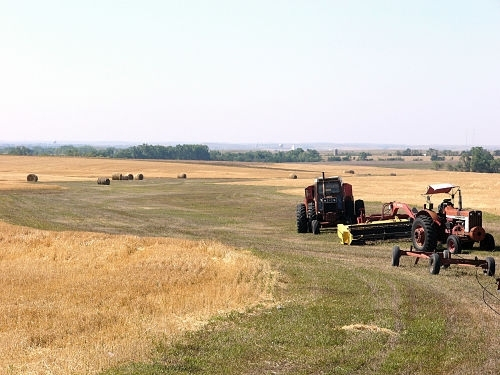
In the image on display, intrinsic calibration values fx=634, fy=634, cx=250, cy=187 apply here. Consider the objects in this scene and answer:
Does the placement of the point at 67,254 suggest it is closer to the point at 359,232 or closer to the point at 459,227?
the point at 359,232

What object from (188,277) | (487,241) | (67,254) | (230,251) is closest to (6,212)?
(67,254)

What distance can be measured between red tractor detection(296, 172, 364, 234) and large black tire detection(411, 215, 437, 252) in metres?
7.66

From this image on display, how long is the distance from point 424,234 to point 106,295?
12.1 metres

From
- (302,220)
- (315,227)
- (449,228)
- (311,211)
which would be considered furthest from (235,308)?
(311,211)

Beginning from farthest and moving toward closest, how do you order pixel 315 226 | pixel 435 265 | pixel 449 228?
pixel 315 226 → pixel 449 228 → pixel 435 265

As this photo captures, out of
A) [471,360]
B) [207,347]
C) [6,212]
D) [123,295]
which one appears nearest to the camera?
[471,360]

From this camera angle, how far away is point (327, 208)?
31.0m

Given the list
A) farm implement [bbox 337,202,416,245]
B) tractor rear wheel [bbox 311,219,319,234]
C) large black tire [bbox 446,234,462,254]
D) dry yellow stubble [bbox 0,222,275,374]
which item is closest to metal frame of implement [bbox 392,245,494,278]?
large black tire [bbox 446,234,462,254]

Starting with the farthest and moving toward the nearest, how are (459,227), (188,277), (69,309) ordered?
(459,227) < (188,277) < (69,309)

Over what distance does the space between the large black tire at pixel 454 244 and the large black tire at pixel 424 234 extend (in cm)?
55

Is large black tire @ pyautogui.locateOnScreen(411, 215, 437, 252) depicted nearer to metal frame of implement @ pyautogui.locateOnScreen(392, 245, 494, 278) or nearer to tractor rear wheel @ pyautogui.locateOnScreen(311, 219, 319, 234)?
metal frame of implement @ pyautogui.locateOnScreen(392, 245, 494, 278)

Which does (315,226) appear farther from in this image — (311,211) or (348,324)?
(348,324)

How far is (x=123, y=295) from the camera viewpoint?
15391mm

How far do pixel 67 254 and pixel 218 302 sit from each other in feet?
32.2
